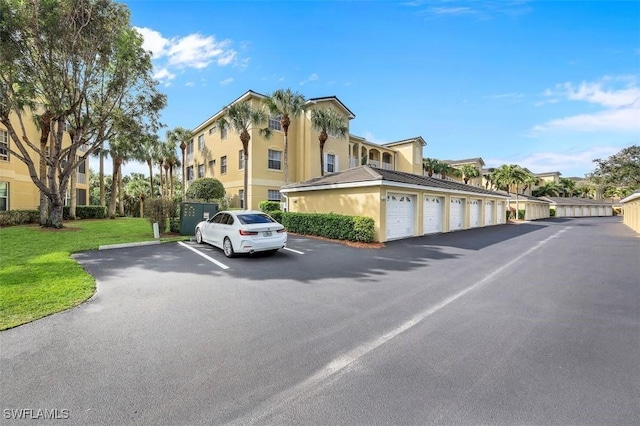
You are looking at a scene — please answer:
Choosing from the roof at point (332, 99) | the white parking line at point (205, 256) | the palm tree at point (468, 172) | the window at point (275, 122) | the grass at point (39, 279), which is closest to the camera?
the grass at point (39, 279)

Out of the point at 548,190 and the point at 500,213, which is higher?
the point at 548,190

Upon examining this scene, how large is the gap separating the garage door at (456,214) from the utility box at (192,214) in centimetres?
1506

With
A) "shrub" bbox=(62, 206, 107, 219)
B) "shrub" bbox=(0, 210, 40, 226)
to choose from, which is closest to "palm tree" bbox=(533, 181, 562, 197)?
"shrub" bbox=(62, 206, 107, 219)

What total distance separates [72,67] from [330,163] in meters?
18.8

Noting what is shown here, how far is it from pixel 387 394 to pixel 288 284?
A: 4044 mm

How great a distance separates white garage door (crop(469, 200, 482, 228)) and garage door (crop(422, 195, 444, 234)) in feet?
17.0

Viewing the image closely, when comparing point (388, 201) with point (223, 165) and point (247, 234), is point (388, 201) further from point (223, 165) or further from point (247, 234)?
point (223, 165)

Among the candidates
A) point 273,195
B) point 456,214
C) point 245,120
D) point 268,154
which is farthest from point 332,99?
point 456,214

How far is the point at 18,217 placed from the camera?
18.2m

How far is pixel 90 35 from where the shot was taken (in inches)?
535

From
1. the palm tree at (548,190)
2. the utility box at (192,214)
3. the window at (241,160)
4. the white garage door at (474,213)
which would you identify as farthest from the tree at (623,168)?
the utility box at (192,214)

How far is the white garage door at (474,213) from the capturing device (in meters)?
22.4

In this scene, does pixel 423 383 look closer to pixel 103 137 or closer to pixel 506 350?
pixel 506 350

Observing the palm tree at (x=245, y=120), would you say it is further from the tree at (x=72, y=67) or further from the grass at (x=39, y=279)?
the grass at (x=39, y=279)
